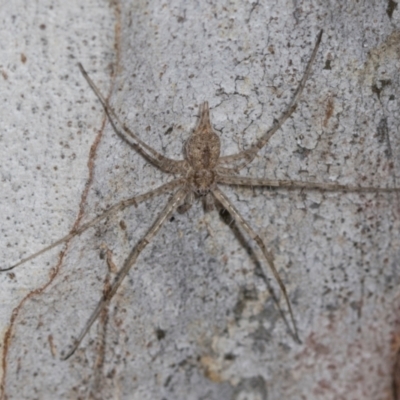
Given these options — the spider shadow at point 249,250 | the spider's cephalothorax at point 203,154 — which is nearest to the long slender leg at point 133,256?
the spider's cephalothorax at point 203,154

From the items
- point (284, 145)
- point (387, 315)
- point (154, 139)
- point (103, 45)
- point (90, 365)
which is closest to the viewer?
point (387, 315)

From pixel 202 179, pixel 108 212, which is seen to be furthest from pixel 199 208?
pixel 108 212

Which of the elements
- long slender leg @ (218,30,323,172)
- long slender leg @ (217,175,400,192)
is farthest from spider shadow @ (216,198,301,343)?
long slender leg @ (218,30,323,172)

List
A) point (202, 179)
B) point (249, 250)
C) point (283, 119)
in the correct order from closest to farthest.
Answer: point (249, 250) → point (283, 119) → point (202, 179)

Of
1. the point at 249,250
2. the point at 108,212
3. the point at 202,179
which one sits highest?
the point at 202,179

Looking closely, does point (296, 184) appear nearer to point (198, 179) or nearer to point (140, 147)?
point (198, 179)

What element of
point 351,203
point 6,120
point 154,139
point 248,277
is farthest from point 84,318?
point 351,203

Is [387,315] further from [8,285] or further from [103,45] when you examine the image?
[103,45]
